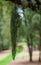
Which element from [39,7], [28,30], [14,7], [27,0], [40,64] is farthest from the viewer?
[40,64]

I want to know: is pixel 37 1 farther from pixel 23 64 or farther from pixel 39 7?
pixel 23 64

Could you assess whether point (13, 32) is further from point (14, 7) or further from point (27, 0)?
point (27, 0)

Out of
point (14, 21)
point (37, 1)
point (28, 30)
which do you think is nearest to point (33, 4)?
point (37, 1)

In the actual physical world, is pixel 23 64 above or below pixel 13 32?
below

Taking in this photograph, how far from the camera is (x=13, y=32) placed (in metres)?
4.05

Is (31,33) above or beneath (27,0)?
beneath

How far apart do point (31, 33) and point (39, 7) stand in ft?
31.8

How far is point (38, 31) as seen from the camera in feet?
43.3

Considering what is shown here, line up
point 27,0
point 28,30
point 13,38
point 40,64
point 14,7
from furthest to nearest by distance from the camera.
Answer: point 40,64, point 28,30, point 14,7, point 13,38, point 27,0

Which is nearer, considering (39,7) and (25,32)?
(39,7)

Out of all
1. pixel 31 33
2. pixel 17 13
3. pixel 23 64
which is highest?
pixel 17 13

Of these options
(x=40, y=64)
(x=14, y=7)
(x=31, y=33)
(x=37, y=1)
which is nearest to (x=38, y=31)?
(x=31, y=33)

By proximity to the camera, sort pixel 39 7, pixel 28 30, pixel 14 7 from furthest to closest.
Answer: pixel 28 30 < pixel 14 7 < pixel 39 7

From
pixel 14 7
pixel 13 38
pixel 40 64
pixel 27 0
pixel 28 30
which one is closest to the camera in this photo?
pixel 27 0
